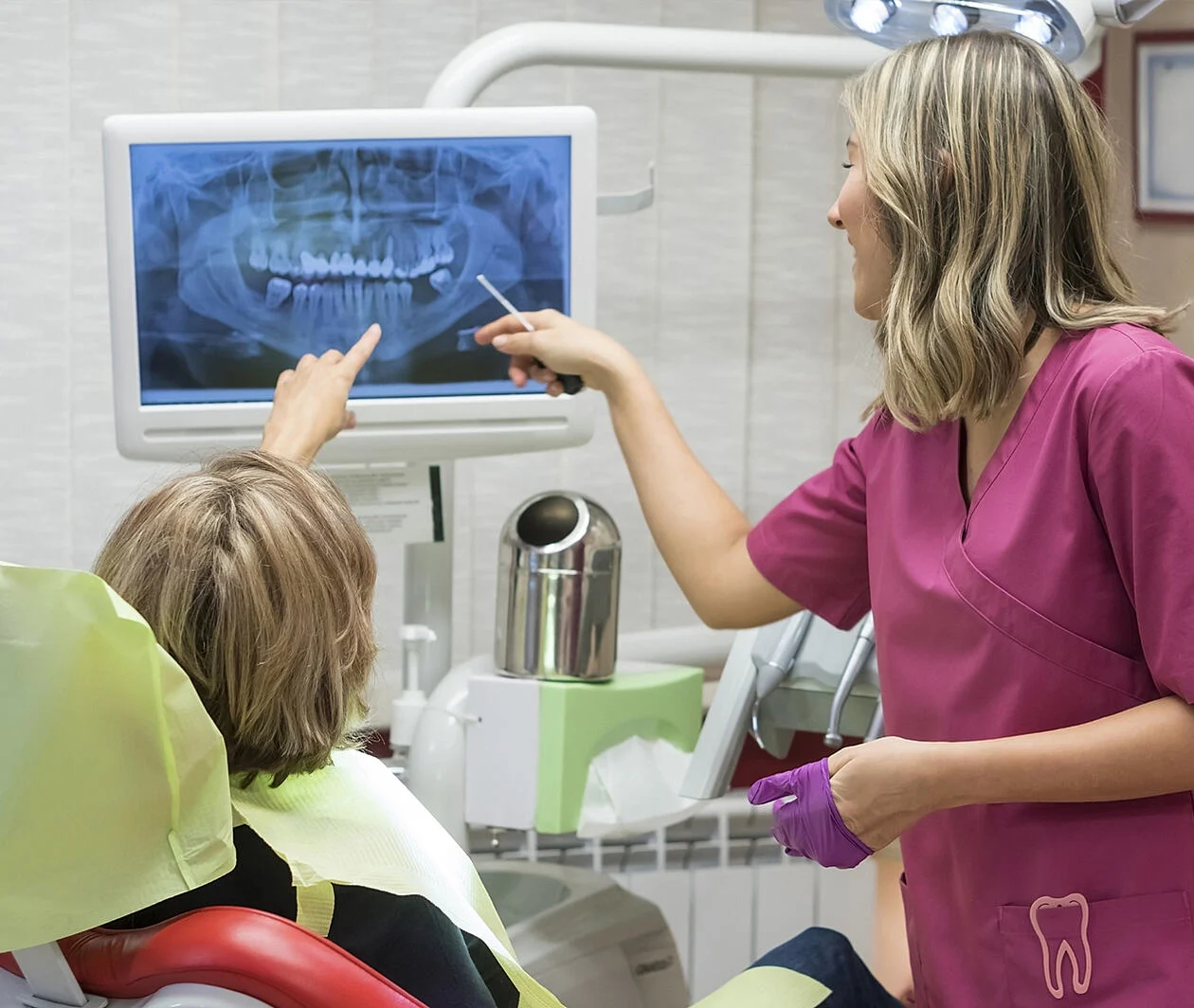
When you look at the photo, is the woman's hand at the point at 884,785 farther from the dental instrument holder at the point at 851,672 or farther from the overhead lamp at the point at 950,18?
the overhead lamp at the point at 950,18

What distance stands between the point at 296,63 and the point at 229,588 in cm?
132

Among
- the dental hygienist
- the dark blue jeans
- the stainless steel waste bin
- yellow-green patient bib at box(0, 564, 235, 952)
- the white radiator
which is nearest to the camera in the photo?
yellow-green patient bib at box(0, 564, 235, 952)

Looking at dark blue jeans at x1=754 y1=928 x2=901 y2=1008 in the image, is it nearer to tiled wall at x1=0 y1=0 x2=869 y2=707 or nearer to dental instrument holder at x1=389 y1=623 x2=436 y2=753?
dental instrument holder at x1=389 y1=623 x2=436 y2=753

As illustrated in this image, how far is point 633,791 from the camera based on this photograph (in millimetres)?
1650

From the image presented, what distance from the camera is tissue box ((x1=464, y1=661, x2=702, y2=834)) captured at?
1605 millimetres

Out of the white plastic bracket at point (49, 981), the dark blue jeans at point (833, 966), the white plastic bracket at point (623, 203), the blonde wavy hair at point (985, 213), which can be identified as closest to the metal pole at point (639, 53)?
the white plastic bracket at point (623, 203)

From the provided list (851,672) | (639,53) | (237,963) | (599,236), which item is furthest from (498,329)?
(237,963)

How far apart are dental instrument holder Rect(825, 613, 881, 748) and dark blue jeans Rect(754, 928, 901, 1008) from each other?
320 mm

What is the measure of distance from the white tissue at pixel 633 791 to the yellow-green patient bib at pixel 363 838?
1.65ft

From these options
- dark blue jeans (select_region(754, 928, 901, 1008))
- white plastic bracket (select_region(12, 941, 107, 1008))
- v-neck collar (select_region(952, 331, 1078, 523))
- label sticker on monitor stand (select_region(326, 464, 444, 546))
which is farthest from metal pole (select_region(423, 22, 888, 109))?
white plastic bracket (select_region(12, 941, 107, 1008))

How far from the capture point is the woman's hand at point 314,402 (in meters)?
1.43

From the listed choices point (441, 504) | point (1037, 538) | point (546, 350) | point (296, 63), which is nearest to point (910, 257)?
point (1037, 538)

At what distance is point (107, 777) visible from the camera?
764 mm

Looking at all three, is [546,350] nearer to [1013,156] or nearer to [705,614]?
[705,614]
